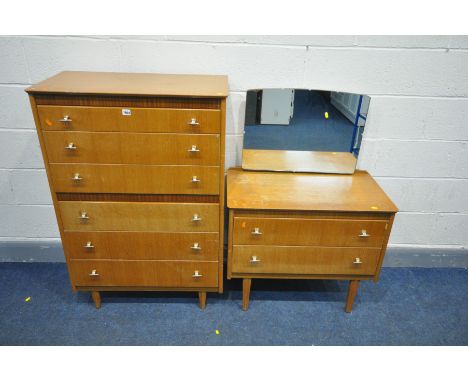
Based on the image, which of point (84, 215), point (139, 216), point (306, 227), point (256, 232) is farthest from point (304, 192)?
point (84, 215)

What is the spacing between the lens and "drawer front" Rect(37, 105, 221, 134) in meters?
1.61

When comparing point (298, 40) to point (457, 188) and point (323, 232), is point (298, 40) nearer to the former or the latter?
point (323, 232)

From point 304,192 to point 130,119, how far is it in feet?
3.26

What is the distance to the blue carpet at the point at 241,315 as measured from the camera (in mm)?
2033

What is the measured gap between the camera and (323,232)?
1894 mm

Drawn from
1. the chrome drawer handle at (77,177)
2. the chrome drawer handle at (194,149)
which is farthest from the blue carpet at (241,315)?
the chrome drawer handle at (194,149)

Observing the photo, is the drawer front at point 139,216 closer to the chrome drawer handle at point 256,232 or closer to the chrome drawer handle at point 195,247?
the chrome drawer handle at point 195,247

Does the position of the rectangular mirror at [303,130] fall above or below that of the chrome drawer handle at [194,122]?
below

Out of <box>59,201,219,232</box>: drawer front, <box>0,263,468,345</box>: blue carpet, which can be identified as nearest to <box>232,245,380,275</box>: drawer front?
<box>59,201,219,232</box>: drawer front

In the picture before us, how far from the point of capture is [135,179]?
1.77 m

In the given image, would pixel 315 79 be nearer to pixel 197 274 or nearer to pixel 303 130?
pixel 303 130

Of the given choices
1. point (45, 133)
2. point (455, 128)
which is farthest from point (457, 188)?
point (45, 133)

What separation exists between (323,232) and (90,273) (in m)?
1.33

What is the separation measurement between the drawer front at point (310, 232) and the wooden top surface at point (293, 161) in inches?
16.7
